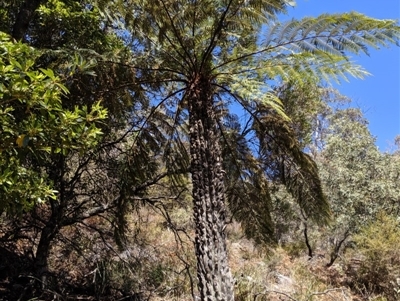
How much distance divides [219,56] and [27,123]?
244 cm

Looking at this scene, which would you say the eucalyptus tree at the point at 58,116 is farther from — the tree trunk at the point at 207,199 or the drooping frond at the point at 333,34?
the drooping frond at the point at 333,34

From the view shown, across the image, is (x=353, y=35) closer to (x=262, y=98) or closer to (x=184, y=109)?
(x=262, y=98)

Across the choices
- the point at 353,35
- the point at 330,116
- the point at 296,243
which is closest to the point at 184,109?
the point at 353,35

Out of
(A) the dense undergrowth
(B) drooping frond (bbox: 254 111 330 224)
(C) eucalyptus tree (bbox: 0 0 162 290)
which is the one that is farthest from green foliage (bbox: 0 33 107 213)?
(B) drooping frond (bbox: 254 111 330 224)

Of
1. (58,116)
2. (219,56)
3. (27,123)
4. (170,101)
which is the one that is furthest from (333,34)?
(27,123)

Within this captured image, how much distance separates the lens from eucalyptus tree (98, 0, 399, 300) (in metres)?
3.41

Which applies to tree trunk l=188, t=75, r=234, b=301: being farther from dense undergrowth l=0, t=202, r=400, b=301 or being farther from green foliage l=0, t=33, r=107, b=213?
green foliage l=0, t=33, r=107, b=213

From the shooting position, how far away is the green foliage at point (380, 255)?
29.4 feet

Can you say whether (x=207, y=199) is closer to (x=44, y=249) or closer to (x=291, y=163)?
(x=291, y=163)

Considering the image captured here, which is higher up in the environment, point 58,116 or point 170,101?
point 170,101

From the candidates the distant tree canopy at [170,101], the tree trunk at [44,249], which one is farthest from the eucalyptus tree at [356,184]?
the tree trunk at [44,249]

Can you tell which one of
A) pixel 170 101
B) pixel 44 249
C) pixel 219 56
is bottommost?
pixel 44 249

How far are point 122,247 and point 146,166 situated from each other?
128 centimetres

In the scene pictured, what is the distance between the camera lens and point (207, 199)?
3508 millimetres
